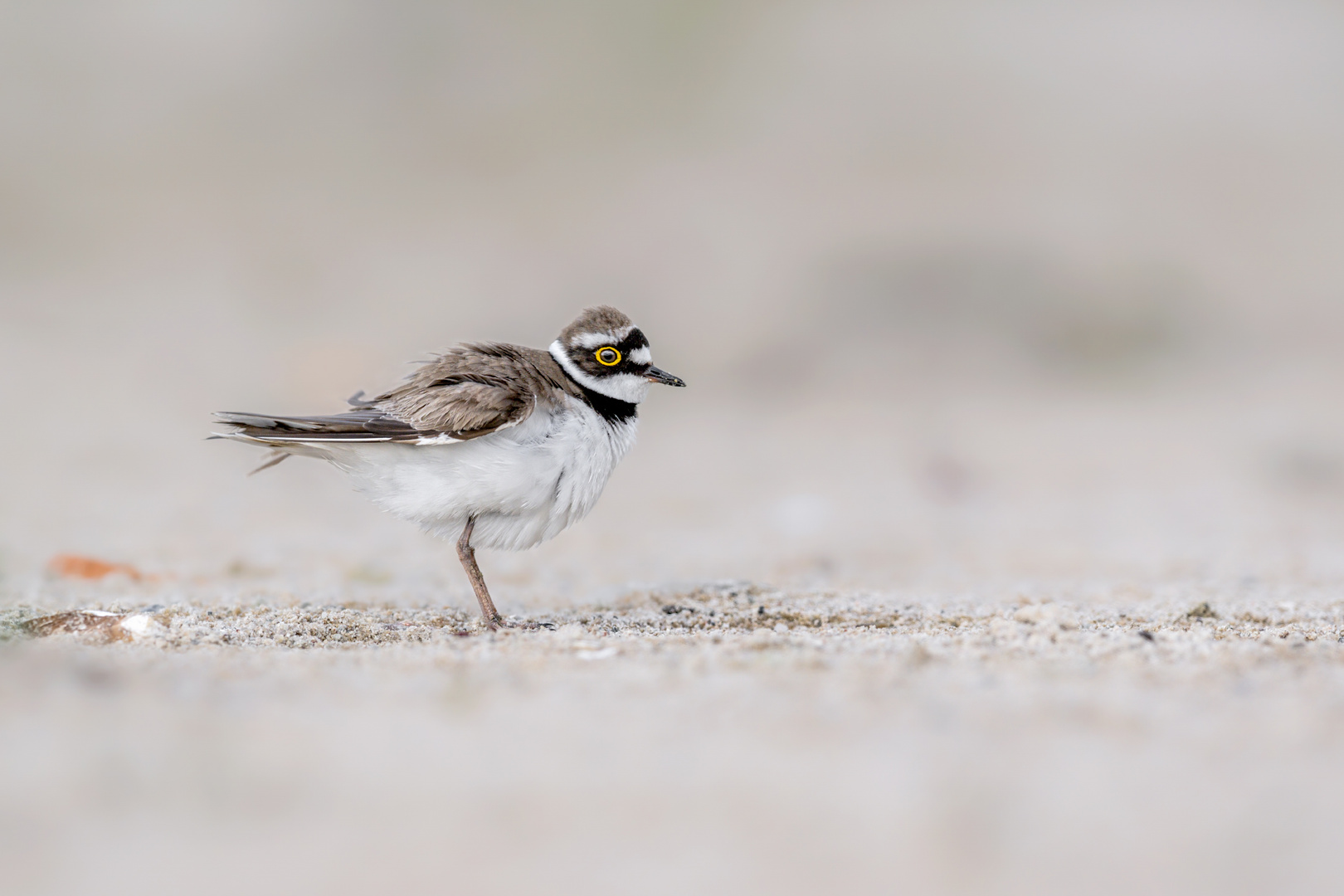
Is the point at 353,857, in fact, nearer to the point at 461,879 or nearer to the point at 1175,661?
→ the point at 461,879

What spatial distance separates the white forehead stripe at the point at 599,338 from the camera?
5.43 metres

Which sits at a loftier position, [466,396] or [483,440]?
[466,396]

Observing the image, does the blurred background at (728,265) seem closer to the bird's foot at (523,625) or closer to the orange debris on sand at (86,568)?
the orange debris on sand at (86,568)

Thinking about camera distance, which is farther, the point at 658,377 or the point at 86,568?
the point at 86,568

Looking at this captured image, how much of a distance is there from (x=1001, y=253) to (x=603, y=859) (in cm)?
1457

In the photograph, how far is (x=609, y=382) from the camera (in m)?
5.46

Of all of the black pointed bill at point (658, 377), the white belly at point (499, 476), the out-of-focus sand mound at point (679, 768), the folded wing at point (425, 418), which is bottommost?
the out-of-focus sand mound at point (679, 768)

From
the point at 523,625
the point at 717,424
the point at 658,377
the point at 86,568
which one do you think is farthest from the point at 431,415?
the point at 717,424

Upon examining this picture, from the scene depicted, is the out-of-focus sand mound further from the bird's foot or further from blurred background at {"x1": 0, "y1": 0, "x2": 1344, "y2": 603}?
blurred background at {"x1": 0, "y1": 0, "x2": 1344, "y2": 603}

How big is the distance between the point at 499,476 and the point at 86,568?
3134 mm

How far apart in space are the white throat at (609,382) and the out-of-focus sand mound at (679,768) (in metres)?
1.64

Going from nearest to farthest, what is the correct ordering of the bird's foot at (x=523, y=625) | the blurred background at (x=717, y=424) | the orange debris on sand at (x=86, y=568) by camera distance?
the blurred background at (x=717, y=424)
the bird's foot at (x=523, y=625)
the orange debris on sand at (x=86, y=568)

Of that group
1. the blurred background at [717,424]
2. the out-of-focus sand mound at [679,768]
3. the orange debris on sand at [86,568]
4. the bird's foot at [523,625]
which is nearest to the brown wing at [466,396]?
the blurred background at [717,424]

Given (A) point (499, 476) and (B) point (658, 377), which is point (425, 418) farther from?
(B) point (658, 377)
